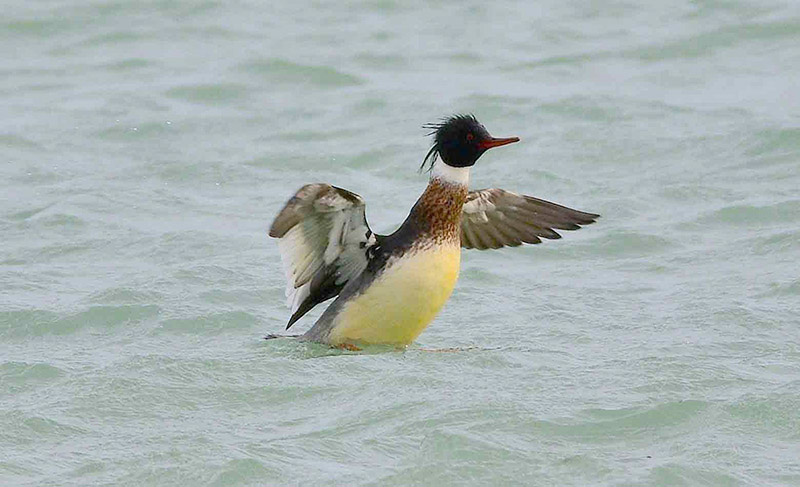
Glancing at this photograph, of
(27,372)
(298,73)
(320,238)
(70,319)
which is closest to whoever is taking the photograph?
(27,372)

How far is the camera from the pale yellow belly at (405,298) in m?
7.74

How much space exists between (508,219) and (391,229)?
1.91 metres

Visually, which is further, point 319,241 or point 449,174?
point 449,174

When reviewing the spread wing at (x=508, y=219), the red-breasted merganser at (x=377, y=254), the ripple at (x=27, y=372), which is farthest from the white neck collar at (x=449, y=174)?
the ripple at (x=27, y=372)

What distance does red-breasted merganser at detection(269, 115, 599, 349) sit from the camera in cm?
773

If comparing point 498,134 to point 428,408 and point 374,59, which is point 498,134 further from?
point 428,408

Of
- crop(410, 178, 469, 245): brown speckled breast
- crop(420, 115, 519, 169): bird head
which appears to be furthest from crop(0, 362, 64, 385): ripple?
crop(420, 115, 519, 169): bird head

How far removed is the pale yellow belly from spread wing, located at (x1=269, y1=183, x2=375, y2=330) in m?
0.29

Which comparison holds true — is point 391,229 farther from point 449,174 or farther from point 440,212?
point 440,212

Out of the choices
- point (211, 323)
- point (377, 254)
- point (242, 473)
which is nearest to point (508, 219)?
point (377, 254)

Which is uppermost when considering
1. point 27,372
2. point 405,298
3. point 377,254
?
point 377,254

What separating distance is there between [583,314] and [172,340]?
229 cm

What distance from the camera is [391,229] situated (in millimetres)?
10578

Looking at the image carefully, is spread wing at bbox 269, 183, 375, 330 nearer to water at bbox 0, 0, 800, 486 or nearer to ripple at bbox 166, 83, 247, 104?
water at bbox 0, 0, 800, 486
